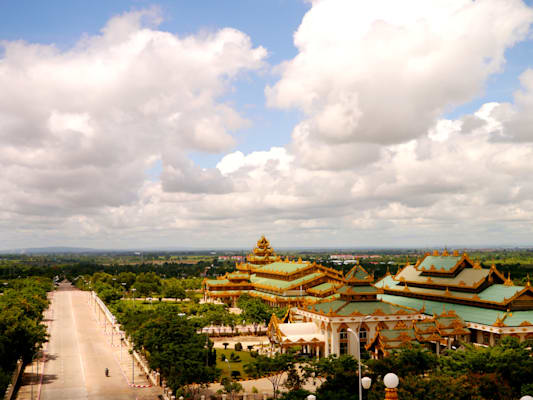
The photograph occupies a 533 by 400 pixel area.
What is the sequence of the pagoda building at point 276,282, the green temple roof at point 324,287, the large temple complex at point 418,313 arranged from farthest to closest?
the pagoda building at point 276,282 → the green temple roof at point 324,287 → the large temple complex at point 418,313

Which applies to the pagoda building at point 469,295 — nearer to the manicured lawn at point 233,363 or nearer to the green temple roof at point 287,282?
the green temple roof at point 287,282

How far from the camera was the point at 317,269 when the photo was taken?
387 ft

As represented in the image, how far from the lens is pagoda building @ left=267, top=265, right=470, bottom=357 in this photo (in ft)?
202

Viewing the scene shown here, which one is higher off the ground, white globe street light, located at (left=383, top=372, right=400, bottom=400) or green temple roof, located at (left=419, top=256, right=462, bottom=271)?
green temple roof, located at (left=419, top=256, right=462, bottom=271)

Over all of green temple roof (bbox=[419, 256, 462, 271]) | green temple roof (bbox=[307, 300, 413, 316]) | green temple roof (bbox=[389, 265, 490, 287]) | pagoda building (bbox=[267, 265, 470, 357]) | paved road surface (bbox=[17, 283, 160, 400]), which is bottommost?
paved road surface (bbox=[17, 283, 160, 400])

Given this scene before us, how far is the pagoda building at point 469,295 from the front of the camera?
6197 centimetres

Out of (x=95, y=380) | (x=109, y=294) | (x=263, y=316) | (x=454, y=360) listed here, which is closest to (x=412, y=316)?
(x=454, y=360)

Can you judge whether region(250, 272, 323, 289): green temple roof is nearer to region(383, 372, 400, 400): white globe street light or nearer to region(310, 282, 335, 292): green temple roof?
region(310, 282, 335, 292): green temple roof

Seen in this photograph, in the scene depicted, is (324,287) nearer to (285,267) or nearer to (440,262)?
(285,267)

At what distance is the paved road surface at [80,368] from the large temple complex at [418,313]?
2104 centimetres

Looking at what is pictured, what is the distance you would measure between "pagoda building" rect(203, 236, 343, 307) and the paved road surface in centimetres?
3507

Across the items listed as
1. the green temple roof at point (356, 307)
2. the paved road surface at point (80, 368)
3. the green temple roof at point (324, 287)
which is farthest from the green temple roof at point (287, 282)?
the green temple roof at point (356, 307)

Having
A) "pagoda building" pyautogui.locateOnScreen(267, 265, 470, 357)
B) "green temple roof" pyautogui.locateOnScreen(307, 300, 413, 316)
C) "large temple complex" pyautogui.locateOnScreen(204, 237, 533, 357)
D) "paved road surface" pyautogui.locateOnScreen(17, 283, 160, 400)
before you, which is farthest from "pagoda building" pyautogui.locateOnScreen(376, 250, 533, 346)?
"paved road surface" pyautogui.locateOnScreen(17, 283, 160, 400)

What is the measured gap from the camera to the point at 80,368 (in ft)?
225
